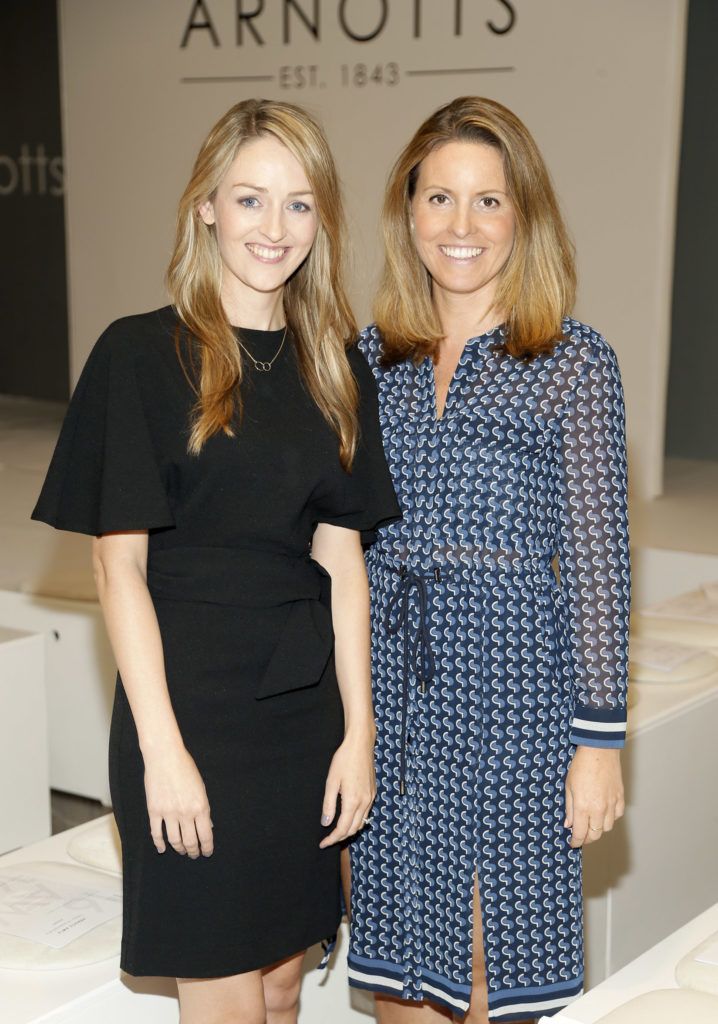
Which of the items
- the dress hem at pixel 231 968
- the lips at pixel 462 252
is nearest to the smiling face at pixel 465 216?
the lips at pixel 462 252

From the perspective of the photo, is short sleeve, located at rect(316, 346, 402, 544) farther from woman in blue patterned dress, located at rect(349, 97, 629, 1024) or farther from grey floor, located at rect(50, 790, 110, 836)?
grey floor, located at rect(50, 790, 110, 836)

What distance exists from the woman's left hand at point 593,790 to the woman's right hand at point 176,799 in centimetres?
50

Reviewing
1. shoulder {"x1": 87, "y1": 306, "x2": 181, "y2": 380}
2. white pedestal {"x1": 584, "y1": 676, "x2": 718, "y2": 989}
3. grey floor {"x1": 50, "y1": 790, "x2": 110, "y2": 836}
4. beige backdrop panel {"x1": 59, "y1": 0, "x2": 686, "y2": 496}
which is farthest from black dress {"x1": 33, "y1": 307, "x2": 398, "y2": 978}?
beige backdrop panel {"x1": 59, "y1": 0, "x2": 686, "y2": 496}

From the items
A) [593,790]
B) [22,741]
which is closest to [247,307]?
[593,790]

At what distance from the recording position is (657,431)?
564 centimetres

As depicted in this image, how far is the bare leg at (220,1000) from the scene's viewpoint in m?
1.69

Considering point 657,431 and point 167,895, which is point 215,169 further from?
point 657,431

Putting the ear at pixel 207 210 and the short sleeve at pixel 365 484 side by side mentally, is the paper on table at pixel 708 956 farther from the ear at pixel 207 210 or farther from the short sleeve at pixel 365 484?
the ear at pixel 207 210

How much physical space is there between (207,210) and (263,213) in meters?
0.08

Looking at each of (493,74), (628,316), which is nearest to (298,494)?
(628,316)

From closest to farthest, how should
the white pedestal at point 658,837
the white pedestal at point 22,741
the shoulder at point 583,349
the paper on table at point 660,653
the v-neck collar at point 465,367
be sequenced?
the shoulder at point 583,349 → the v-neck collar at point 465,367 → the white pedestal at point 658,837 → the paper on table at point 660,653 → the white pedestal at point 22,741

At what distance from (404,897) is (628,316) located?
13.2ft

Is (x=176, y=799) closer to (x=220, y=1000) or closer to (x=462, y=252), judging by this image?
(x=220, y=1000)

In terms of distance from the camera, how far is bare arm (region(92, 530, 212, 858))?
1574 millimetres
